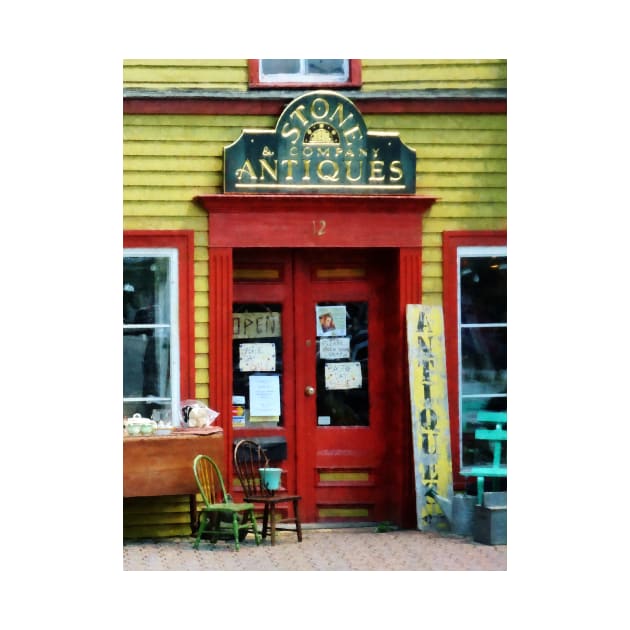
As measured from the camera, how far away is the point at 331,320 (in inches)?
414

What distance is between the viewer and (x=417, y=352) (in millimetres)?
10273

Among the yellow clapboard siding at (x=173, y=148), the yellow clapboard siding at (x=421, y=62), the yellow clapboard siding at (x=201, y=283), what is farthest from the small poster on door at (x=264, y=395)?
the yellow clapboard siding at (x=421, y=62)

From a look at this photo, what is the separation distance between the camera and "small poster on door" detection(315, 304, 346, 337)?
10.5 m

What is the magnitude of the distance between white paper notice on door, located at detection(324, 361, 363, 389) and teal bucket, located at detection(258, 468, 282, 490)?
89 cm

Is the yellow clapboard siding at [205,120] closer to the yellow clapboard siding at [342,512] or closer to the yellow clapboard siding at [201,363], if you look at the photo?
the yellow clapboard siding at [201,363]

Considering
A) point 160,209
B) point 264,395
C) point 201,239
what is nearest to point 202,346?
point 264,395

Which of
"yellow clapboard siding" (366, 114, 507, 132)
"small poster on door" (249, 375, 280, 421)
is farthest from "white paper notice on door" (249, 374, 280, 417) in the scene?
"yellow clapboard siding" (366, 114, 507, 132)

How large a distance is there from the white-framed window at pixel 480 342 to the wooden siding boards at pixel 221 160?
0.22 metres

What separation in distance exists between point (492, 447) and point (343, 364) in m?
1.29

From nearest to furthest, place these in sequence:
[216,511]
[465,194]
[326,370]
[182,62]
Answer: [216,511]
[182,62]
[465,194]
[326,370]

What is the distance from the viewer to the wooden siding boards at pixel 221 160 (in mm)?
10039

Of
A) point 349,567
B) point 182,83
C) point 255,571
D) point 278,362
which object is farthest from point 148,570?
point 182,83

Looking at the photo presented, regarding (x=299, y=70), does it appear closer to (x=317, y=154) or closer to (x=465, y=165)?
(x=317, y=154)

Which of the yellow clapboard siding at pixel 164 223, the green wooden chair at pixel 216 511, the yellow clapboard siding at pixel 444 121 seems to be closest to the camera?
the green wooden chair at pixel 216 511
